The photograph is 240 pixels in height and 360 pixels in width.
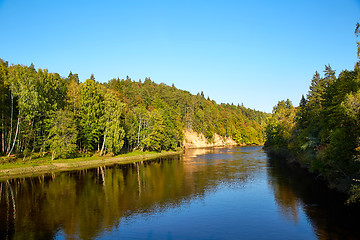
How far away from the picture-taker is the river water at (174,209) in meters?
20.0

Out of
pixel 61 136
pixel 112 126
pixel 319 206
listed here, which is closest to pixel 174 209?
pixel 319 206

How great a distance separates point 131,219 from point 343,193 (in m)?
25.6

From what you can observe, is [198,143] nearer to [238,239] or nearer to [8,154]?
[8,154]

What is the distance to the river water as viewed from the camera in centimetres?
2002

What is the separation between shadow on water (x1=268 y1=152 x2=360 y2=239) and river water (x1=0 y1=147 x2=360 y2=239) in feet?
0.23

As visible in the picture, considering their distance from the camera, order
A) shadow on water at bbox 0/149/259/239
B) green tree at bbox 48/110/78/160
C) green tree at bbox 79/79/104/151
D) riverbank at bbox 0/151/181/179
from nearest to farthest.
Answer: shadow on water at bbox 0/149/259/239 < riverbank at bbox 0/151/181/179 < green tree at bbox 48/110/78/160 < green tree at bbox 79/79/104/151

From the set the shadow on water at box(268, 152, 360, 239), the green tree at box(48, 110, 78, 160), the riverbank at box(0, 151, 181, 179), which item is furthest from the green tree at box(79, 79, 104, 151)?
the shadow on water at box(268, 152, 360, 239)

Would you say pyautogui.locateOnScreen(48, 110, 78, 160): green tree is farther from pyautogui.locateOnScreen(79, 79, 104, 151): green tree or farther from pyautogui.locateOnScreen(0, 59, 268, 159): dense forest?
pyautogui.locateOnScreen(79, 79, 104, 151): green tree

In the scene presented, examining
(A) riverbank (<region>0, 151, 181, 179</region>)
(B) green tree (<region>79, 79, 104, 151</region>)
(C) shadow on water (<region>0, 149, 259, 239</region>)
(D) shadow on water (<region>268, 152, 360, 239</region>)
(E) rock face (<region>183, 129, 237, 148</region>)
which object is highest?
(B) green tree (<region>79, 79, 104, 151</region>)

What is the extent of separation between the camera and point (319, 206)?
26.2 metres

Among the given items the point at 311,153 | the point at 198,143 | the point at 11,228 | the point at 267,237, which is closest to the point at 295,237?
the point at 267,237

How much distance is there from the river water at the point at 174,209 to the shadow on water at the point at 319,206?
0.07m

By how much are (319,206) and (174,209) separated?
50.5 ft

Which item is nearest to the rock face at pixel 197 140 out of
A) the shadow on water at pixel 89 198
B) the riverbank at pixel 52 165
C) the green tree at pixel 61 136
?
the riverbank at pixel 52 165
